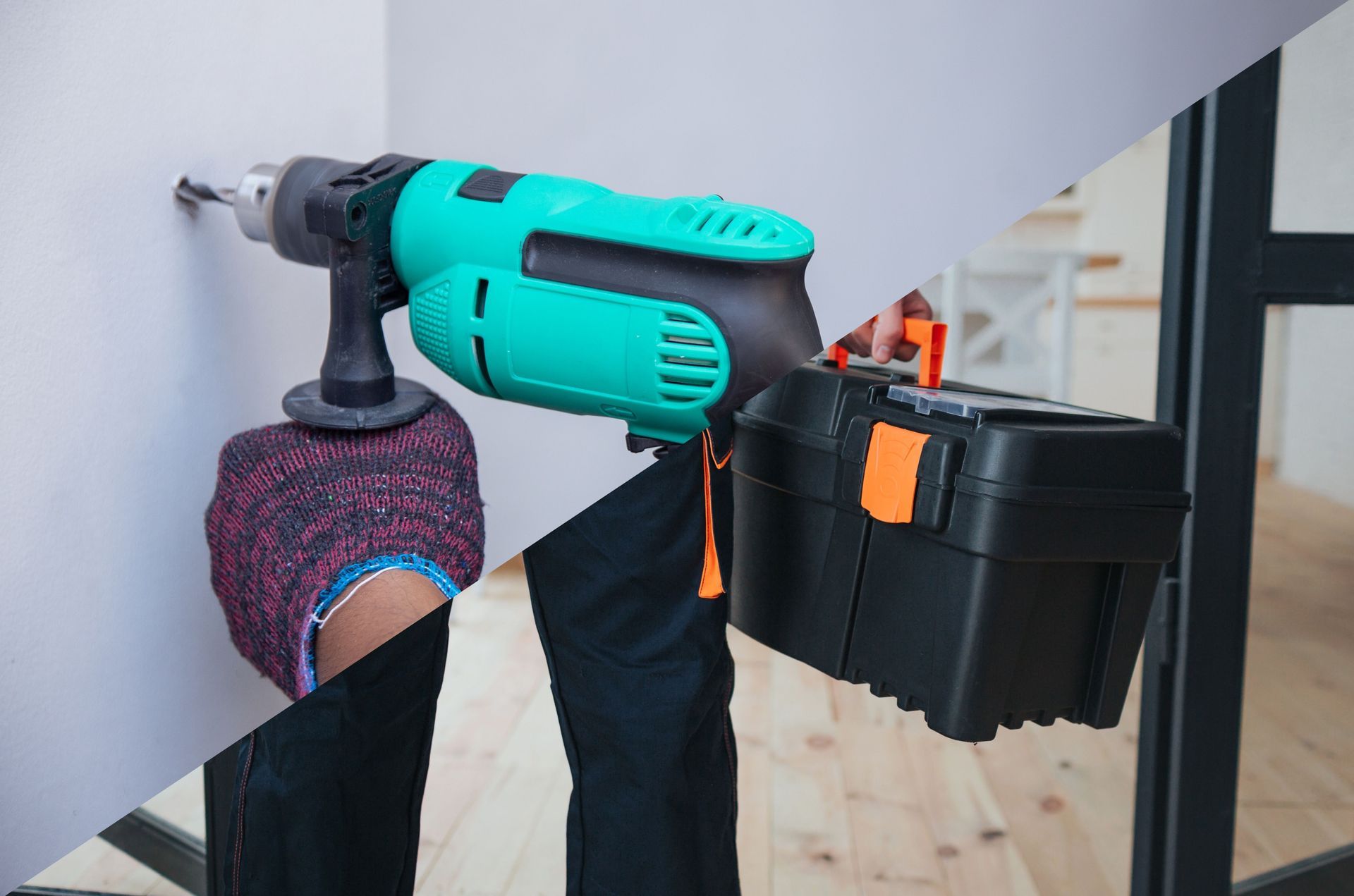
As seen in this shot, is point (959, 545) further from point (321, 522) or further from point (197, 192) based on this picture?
point (197, 192)

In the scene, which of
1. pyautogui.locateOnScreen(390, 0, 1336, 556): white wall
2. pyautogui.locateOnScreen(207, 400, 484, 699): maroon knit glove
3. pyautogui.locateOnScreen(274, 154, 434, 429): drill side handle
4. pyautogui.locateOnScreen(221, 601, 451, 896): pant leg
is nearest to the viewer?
pyautogui.locateOnScreen(221, 601, 451, 896): pant leg

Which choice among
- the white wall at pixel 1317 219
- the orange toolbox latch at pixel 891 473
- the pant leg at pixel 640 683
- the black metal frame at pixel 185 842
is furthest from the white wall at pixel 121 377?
the white wall at pixel 1317 219

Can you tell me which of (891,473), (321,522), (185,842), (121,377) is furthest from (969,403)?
(121,377)

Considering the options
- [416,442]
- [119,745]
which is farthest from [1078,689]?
[119,745]

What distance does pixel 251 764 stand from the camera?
240 millimetres

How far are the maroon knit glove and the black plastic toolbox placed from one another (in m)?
0.23

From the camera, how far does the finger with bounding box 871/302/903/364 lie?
1.06 feet

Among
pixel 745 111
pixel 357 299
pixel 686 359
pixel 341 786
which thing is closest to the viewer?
pixel 341 786

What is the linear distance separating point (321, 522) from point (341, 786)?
29cm

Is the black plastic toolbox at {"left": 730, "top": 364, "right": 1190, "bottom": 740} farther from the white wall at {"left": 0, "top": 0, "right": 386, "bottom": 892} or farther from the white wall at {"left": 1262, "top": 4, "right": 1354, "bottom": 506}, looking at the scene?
the white wall at {"left": 0, "top": 0, "right": 386, "bottom": 892}

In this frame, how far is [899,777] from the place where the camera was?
0.27 meters

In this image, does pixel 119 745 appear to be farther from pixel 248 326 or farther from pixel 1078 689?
pixel 1078 689

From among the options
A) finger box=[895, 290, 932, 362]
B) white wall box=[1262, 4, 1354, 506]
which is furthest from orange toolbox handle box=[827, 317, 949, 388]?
white wall box=[1262, 4, 1354, 506]

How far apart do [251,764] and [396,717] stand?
0.14 feet
